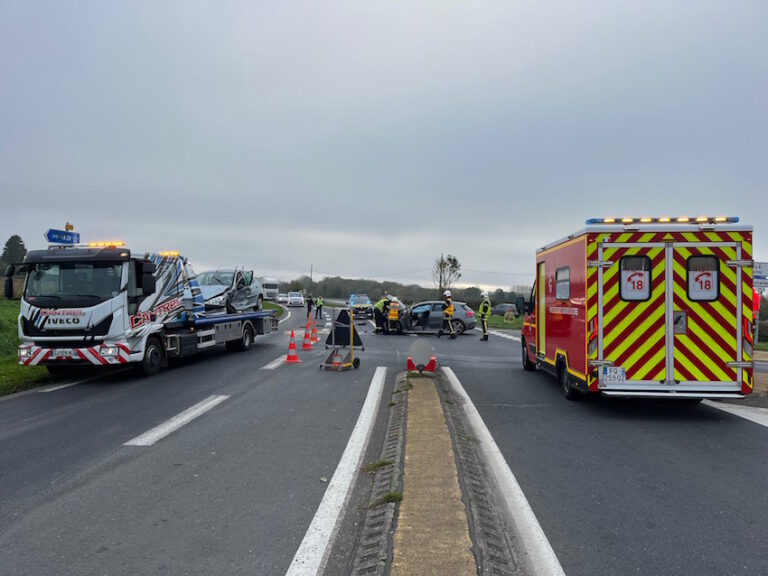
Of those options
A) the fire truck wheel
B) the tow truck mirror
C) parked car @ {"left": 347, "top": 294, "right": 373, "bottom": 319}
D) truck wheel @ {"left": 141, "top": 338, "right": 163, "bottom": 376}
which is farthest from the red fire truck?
parked car @ {"left": 347, "top": 294, "right": 373, "bottom": 319}

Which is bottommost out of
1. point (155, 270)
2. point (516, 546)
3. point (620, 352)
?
point (516, 546)

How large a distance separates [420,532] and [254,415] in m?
4.67

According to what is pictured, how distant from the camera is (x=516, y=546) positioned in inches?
153

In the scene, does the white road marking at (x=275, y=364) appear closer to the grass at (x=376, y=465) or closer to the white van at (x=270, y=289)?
the grass at (x=376, y=465)

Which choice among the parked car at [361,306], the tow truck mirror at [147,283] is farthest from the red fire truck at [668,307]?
the parked car at [361,306]

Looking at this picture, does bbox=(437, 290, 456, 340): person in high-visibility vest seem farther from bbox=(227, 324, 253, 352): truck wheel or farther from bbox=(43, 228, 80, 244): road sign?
bbox=(43, 228, 80, 244): road sign

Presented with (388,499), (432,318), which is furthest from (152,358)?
A: (432,318)

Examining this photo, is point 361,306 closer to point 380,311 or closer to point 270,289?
point 380,311

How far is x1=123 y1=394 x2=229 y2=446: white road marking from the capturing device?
22.0 ft

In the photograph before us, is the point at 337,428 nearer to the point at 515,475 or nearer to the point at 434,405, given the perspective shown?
the point at 434,405

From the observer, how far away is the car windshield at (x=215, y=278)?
17266 millimetres

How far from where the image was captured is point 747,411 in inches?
342

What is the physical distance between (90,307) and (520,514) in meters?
9.64

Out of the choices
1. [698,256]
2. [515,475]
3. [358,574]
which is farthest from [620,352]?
[358,574]
